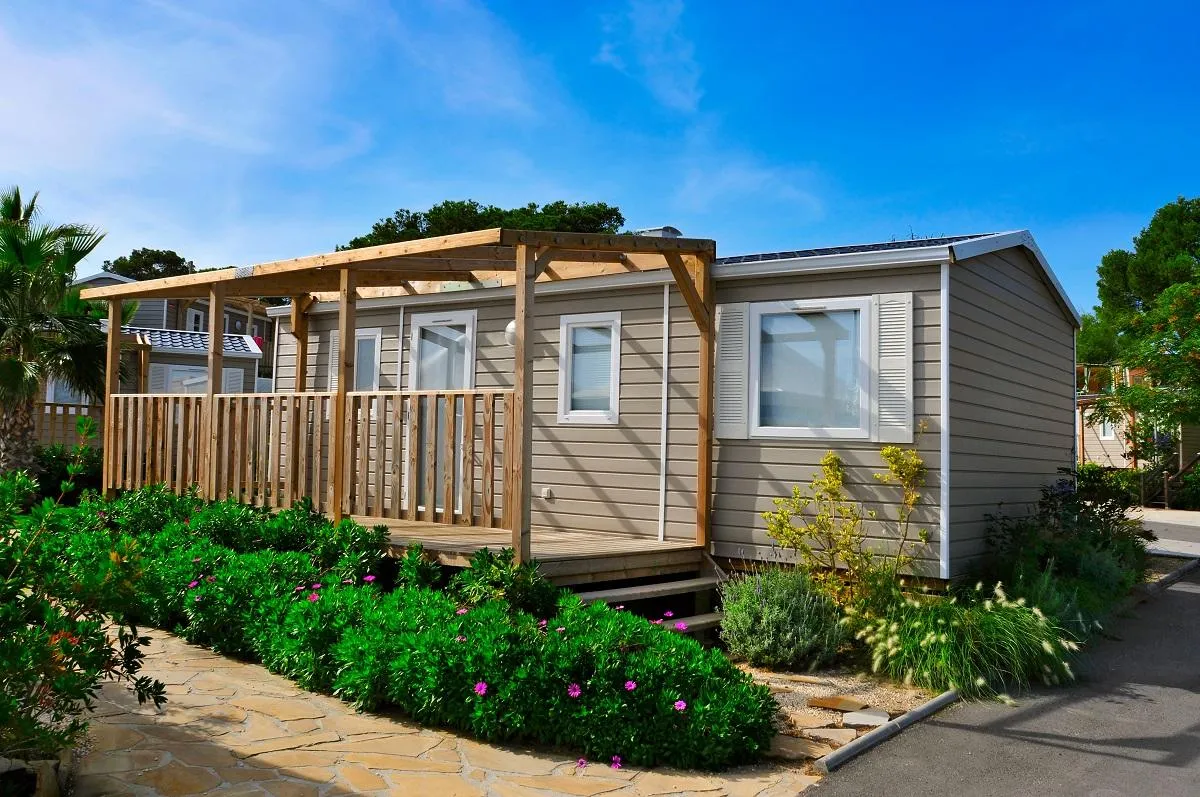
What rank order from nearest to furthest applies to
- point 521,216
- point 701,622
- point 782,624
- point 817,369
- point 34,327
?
point 782,624 < point 701,622 < point 817,369 < point 34,327 < point 521,216

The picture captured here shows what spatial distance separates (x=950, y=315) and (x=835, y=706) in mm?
3185

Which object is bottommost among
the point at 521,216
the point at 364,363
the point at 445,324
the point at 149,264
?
the point at 364,363

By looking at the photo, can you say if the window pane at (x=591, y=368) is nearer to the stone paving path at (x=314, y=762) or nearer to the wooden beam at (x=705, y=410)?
the wooden beam at (x=705, y=410)

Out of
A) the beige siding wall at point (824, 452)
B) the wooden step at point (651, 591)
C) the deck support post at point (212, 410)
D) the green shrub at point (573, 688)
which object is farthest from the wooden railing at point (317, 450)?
the beige siding wall at point (824, 452)

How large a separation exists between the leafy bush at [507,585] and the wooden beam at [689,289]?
2.63 metres

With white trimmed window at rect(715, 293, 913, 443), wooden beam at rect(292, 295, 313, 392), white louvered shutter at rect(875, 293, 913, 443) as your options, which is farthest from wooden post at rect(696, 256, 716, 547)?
wooden beam at rect(292, 295, 313, 392)

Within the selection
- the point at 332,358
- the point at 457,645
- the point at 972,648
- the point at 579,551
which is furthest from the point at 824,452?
the point at 332,358

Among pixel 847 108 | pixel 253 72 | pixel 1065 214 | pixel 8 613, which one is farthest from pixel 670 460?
pixel 1065 214

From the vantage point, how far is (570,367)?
8.56 meters

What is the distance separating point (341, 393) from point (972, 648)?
494 centimetres

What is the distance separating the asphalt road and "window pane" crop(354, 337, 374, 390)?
6966mm

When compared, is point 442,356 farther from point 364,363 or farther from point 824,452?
point 824,452

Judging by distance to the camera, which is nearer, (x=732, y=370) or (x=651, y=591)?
(x=651, y=591)

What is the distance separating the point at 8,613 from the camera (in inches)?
124
